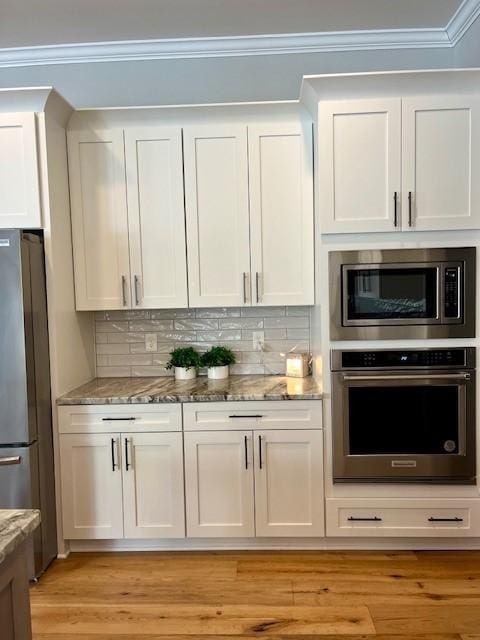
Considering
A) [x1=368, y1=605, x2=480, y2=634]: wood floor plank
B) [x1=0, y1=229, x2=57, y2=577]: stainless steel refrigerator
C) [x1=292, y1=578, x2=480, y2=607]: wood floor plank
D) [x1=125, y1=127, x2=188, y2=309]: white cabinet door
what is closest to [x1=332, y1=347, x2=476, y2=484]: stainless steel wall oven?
[x1=292, y1=578, x2=480, y2=607]: wood floor plank

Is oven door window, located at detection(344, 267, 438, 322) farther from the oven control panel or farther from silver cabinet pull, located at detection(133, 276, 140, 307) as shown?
silver cabinet pull, located at detection(133, 276, 140, 307)

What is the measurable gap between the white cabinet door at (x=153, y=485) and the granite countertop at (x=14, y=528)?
144 centimetres

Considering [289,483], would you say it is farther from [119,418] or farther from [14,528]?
[14,528]

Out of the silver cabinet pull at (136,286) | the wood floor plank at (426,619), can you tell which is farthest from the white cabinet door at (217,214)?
the wood floor plank at (426,619)

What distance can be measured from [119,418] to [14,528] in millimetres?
1553

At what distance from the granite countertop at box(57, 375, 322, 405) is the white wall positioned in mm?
1767

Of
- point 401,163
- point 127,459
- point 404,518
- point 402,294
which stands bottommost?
point 404,518

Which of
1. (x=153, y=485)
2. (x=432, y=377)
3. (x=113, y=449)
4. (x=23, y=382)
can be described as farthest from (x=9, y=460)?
(x=432, y=377)

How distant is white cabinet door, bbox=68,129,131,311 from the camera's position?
9.18 feet

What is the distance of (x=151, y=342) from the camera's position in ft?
10.5

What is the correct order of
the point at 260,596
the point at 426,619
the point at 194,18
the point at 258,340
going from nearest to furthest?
1. the point at 426,619
2. the point at 260,596
3. the point at 194,18
4. the point at 258,340

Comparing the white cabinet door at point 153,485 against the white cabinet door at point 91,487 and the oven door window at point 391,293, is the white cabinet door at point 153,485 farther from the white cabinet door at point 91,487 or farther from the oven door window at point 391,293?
the oven door window at point 391,293

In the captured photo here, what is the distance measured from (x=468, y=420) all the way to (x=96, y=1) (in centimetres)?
293

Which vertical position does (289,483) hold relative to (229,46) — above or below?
below
